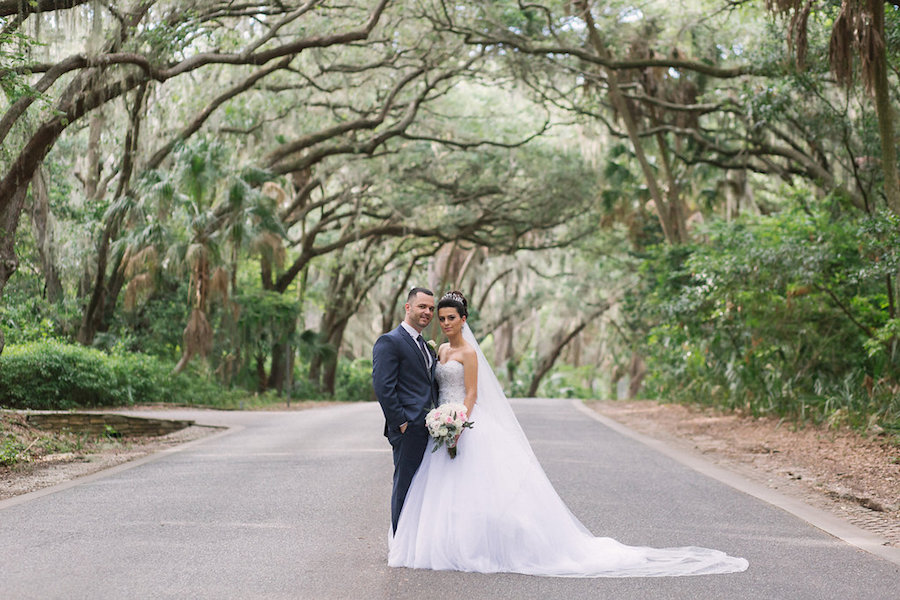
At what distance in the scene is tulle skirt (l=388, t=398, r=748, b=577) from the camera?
18.7ft

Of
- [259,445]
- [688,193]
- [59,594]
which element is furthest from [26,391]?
[688,193]

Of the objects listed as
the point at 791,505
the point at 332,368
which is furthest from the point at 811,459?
the point at 332,368

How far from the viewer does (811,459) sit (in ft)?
35.8

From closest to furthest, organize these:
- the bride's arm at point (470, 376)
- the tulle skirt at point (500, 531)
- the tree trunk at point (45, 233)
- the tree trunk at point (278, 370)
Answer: the tulle skirt at point (500, 531) < the bride's arm at point (470, 376) < the tree trunk at point (45, 233) < the tree trunk at point (278, 370)

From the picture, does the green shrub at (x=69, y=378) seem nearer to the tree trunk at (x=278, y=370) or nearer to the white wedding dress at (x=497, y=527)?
the tree trunk at (x=278, y=370)

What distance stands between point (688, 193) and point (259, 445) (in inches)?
741

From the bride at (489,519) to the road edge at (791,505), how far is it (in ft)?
4.06

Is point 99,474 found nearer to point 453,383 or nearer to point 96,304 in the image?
point 453,383

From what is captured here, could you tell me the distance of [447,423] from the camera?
577 cm

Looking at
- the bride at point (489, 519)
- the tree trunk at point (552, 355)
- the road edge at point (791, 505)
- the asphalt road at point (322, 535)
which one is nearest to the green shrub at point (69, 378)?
the asphalt road at point (322, 535)

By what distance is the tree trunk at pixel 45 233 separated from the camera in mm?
15734

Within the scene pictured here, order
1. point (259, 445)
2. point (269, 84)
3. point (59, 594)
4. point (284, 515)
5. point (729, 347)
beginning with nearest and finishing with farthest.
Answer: point (59, 594), point (284, 515), point (259, 445), point (729, 347), point (269, 84)

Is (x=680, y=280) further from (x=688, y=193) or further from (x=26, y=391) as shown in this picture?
(x=26, y=391)

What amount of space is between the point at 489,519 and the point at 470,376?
3.02ft
